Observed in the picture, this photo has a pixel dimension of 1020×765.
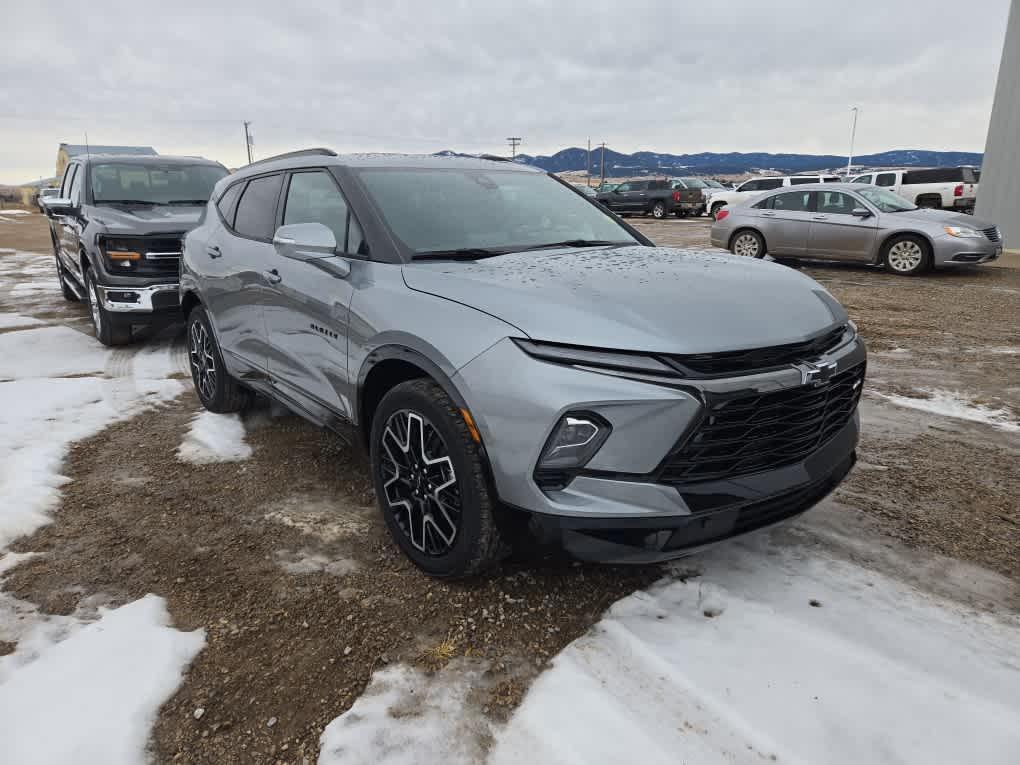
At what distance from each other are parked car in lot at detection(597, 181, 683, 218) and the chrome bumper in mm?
24463

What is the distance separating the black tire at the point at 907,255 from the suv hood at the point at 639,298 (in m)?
10.3

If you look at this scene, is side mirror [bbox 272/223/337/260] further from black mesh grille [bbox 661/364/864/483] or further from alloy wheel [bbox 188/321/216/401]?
alloy wheel [bbox 188/321/216/401]

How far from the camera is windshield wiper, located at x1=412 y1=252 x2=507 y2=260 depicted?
2986 mm

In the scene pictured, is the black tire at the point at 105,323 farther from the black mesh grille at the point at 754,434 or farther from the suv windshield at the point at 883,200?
the suv windshield at the point at 883,200

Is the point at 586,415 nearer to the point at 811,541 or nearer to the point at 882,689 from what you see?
the point at 882,689

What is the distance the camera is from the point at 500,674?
7.63ft

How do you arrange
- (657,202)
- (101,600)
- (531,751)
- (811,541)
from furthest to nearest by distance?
(657,202), (811,541), (101,600), (531,751)

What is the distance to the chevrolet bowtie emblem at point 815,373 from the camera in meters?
2.35

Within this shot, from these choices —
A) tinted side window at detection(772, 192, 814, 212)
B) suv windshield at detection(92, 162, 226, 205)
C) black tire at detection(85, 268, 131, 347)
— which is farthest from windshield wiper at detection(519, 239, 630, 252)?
tinted side window at detection(772, 192, 814, 212)

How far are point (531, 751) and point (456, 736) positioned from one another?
0.23m

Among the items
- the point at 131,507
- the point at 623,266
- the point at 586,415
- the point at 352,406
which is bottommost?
the point at 131,507

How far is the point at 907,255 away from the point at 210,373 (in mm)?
11414

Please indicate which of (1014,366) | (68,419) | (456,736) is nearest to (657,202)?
(1014,366)

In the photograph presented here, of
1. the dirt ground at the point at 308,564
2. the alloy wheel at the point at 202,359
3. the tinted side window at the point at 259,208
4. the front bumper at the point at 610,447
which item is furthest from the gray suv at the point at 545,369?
the alloy wheel at the point at 202,359
